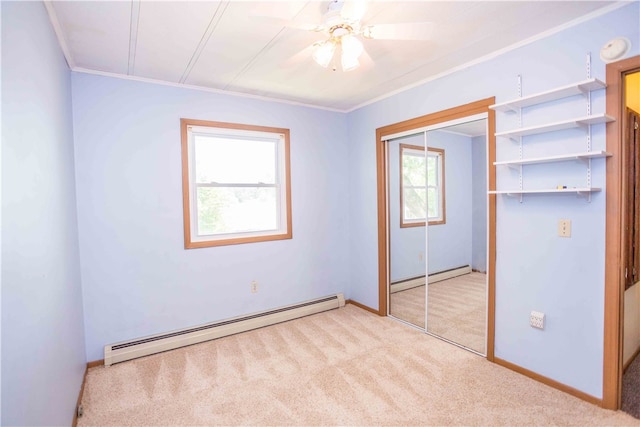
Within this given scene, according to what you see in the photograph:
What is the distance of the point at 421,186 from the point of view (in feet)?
10.6

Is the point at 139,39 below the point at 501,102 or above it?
above

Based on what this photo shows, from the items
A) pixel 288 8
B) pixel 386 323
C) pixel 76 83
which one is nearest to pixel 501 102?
pixel 288 8

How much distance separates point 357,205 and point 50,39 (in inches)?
121

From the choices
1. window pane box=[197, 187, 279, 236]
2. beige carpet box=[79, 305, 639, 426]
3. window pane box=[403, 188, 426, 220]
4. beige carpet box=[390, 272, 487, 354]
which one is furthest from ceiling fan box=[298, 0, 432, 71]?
beige carpet box=[79, 305, 639, 426]

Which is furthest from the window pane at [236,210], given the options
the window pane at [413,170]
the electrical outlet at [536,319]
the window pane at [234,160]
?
the electrical outlet at [536,319]

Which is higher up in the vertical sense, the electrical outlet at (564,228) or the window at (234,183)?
the window at (234,183)

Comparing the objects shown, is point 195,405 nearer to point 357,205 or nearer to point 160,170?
point 160,170

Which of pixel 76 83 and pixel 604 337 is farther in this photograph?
pixel 76 83

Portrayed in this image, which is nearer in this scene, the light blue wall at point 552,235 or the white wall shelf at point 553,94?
the white wall shelf at point 553,94

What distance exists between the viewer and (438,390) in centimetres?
218

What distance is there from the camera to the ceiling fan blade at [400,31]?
6.37 feet

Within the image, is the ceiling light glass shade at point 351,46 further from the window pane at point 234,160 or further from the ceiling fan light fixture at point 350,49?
the window pane at point 234,160

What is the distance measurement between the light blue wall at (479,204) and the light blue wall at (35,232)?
2.90m

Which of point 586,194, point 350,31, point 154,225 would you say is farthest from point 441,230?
point 154,225
